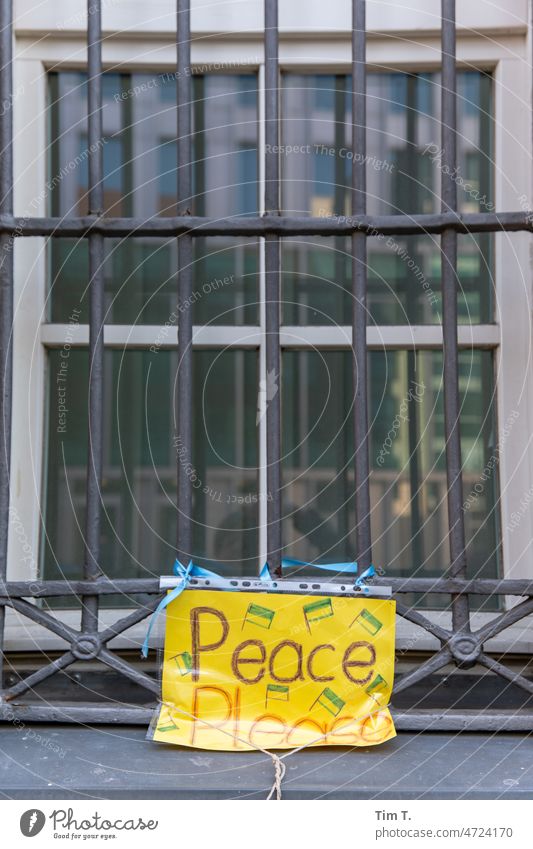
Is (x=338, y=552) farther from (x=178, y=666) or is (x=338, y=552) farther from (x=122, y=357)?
(x=122, y=357)

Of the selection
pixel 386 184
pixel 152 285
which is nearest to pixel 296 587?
pixel 152 285

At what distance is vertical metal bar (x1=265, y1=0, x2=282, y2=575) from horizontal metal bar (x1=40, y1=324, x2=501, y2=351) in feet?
1.35

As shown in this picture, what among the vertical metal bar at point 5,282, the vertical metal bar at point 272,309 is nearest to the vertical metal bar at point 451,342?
the vertical metal bar at point 272,309

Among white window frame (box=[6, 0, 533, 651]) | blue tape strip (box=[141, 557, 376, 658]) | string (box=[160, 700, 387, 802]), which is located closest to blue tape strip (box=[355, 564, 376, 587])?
blue tape strip (box=[141, 557, 376, 658])

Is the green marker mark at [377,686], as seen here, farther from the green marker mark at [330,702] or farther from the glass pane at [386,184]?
the glass pane at [386,184]

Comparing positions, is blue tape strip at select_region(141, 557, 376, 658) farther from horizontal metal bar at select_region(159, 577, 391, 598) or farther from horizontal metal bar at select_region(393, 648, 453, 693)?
horizontal metal bar at select_region(393, 648, 453, 693)

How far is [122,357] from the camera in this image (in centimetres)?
293

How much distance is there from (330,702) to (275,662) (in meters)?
0.20

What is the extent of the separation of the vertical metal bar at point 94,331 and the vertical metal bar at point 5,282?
26 cm

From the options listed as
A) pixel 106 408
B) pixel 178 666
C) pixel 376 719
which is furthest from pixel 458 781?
pixel 106 408

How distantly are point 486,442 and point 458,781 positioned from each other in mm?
1149

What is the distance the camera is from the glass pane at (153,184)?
→ 2.92 meters

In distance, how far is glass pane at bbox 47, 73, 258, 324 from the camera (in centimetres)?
292

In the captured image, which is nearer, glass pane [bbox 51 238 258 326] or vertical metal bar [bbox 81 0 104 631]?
vertical metal bar [bbox 81 0 104 631]
